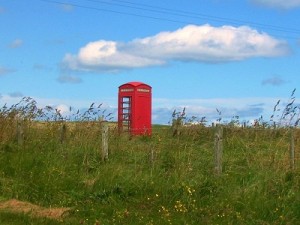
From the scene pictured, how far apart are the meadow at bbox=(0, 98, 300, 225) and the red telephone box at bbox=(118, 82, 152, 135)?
674 centimetres

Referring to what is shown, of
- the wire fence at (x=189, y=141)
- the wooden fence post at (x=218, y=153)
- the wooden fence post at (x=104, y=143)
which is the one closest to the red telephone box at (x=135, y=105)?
the wire fence at (x=189, y=141)

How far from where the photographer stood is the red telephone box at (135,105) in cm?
2194

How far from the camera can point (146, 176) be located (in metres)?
10.7

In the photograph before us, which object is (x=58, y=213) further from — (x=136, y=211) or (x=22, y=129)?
(x=22, y=129)

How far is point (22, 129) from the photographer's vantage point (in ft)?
47.8

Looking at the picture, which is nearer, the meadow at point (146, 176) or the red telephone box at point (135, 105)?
the meadow at point (146, 176)

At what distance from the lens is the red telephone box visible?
2194cm

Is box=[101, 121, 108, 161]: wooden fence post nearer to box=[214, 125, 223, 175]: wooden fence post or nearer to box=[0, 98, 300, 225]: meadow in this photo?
box=[0, 98, 300, 225]: meadow

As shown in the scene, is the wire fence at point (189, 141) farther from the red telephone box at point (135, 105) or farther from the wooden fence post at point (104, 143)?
the red telephone box at point (135, 105)

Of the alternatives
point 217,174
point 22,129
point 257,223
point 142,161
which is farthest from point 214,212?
point 22,129

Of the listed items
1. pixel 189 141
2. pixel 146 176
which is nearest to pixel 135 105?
pixel 189 141

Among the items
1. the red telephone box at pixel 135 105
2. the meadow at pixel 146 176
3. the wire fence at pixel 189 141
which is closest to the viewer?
the meadow at pixel 146 176

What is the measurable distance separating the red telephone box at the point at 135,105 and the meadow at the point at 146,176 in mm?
6738

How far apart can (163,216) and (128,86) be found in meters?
14.1
